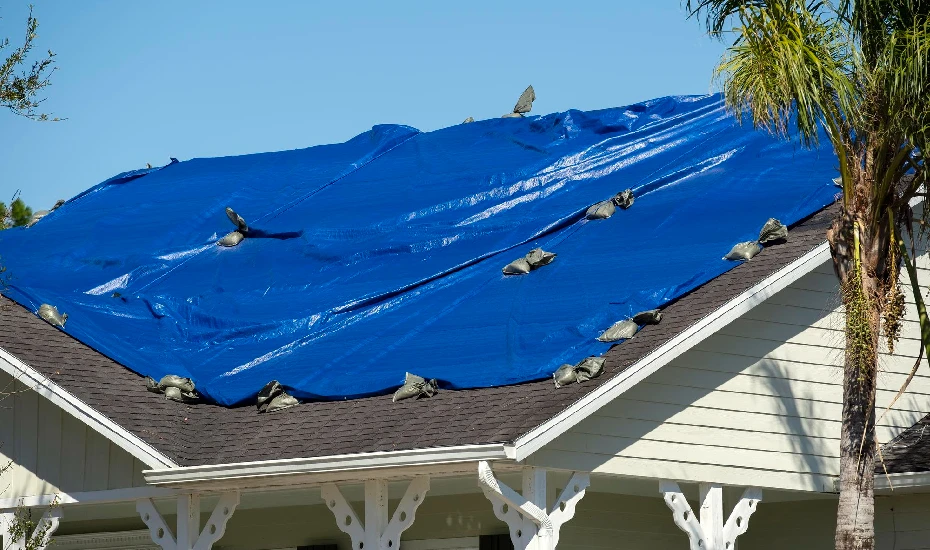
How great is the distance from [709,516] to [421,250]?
13.7 feet

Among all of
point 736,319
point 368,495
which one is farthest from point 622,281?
point 368,495

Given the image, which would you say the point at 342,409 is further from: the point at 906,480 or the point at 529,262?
the point at 906,480

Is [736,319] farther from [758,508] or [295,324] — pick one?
[295,324]

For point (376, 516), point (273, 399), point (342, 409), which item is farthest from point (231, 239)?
point (376, 516)

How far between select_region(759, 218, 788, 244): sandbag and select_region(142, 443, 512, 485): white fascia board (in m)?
3.92

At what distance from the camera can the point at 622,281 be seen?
1297cm

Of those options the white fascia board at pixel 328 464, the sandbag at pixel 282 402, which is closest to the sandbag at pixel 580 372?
the white fascia board at pixel 328 464

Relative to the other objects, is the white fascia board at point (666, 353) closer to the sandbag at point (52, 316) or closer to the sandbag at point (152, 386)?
the sandbag at point (152, 386)

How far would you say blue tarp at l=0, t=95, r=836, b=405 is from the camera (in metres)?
13.0

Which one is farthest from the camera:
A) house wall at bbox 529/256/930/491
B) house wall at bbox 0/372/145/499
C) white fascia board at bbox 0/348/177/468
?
house wall at bbox 0/372/145/499

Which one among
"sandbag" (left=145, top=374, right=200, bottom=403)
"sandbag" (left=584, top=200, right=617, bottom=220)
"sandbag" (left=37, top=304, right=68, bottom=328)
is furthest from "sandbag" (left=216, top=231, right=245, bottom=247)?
"sandbag" (left=584, top=200, right=617, bottom=220)

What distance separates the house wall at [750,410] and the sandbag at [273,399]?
9.29 ft

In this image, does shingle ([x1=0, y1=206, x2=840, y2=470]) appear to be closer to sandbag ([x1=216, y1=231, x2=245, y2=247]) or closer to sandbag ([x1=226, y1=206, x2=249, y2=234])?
sandbag ([x1=216, y1=231, x2=245, y2=247])

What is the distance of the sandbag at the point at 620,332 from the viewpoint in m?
12.2
